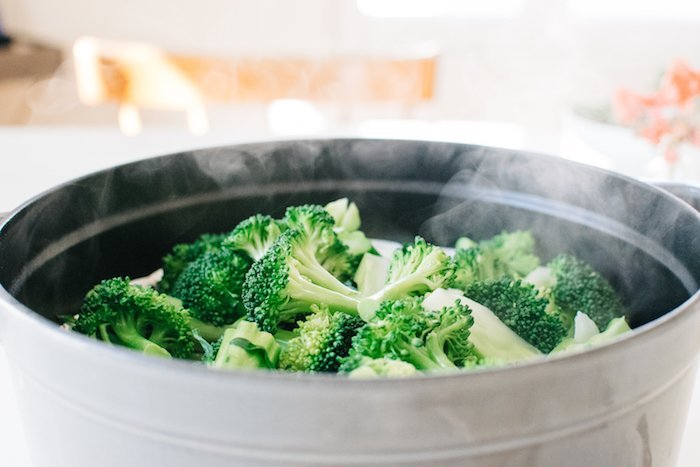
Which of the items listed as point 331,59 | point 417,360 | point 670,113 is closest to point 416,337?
point 417,360

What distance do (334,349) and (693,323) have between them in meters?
0.31

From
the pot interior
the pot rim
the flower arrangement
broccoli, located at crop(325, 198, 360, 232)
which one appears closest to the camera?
the pot rim

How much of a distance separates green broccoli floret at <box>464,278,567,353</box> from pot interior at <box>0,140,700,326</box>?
128mm

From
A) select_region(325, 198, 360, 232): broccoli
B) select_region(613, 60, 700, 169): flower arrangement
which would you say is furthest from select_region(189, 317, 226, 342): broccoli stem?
select_region(613, 60, 700, 169): flower arrangement

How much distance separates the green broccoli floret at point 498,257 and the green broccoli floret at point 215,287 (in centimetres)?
28

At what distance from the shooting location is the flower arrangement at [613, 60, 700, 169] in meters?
1.46

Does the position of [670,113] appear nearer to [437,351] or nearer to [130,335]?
[437,351]

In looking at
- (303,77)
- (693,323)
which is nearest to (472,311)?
(693,323)

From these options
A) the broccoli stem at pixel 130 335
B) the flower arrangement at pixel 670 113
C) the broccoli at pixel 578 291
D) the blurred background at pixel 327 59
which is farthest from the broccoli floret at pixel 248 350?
the blurred background at pixel 327 59

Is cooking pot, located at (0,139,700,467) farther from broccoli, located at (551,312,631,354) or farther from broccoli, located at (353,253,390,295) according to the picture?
broccoli, located at (353,253,390,295)

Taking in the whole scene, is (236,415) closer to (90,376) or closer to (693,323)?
(90,376)

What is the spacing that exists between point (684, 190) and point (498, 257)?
25cm

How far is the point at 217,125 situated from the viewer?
15.1 ft

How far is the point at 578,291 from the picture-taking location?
836mm
